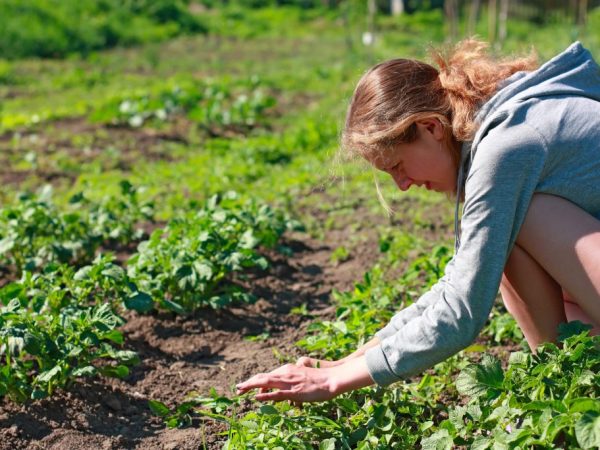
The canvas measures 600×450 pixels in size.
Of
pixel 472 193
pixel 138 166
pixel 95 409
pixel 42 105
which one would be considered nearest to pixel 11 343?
pixel 95 409

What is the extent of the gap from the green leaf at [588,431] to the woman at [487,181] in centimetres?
47

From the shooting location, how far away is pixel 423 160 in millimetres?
2643

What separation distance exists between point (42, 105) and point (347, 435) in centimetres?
828

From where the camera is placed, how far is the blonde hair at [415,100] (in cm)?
258

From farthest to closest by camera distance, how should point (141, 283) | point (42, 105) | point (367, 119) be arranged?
point (42, 105)
point (141, 283)
point (367, 119)

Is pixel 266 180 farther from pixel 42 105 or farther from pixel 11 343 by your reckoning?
pixel 42 105

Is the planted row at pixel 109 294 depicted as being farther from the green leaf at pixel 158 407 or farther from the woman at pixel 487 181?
the woman at pixel 487 181

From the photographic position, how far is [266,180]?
21.2ft

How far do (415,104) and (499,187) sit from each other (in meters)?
0.36

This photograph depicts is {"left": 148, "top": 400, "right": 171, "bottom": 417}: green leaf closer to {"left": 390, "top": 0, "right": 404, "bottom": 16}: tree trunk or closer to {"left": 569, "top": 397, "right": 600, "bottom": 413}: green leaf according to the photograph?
{"left": 569, "top": 397, "right": 600, "bottom": 413}: green leaf

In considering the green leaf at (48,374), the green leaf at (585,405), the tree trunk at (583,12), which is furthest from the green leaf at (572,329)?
the tree trunk at (583,12)

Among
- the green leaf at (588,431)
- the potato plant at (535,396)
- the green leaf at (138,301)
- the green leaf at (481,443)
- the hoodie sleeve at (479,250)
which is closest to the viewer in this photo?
the green leaf at (588,431)

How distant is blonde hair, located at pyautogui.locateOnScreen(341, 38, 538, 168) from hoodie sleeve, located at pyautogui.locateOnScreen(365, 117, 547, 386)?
0.16 metres

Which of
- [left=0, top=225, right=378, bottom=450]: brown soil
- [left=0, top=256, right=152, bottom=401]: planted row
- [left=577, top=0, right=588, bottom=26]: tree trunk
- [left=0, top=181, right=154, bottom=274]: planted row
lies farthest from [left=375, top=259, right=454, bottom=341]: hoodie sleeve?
[left=577, top=0, right=588, bottom=26]: tree trunk
